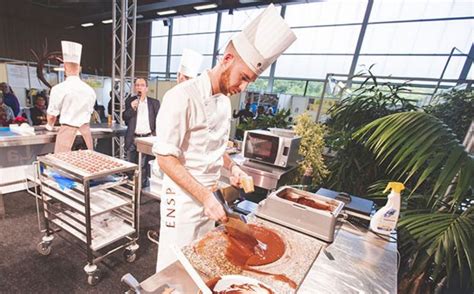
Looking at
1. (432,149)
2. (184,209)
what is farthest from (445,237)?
(184,209)

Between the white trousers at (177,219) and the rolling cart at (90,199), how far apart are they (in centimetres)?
74

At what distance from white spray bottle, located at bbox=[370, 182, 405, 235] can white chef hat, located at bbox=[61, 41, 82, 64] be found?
318 cm

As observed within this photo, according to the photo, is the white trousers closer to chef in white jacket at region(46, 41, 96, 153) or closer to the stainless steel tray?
the stainless steel tray

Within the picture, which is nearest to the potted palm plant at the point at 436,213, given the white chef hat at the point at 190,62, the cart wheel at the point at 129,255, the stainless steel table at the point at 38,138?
the cart wheel at the point at 129,255

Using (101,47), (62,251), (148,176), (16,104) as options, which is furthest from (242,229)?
(101,47)

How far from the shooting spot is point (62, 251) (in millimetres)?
2068

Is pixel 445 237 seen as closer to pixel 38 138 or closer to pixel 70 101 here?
pixel 70 101

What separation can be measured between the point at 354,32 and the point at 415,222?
23.4 feet

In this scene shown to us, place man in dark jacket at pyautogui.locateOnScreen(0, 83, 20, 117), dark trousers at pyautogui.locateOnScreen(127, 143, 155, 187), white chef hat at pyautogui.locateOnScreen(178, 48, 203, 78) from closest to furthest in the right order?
1. white chef hat at pyautogui.locateOnScreen(178, 48, 203, 78)
2. dark trousers at pyautogui.locateOnScreen(127, 143, 155, 187)
3. man in dark jacket at pyautogui.locateOnScreen(0, 83, 20, 117)

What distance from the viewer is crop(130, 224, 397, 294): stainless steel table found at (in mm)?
694

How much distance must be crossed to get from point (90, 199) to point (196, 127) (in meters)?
1.29

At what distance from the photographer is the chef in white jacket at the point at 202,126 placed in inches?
36.3

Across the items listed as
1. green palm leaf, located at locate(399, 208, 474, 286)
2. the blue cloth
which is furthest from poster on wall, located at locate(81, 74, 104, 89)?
green palm leaf, located at locate(399, 208, 474, 286)

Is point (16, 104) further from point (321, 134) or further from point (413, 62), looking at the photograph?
point (413, 62)
